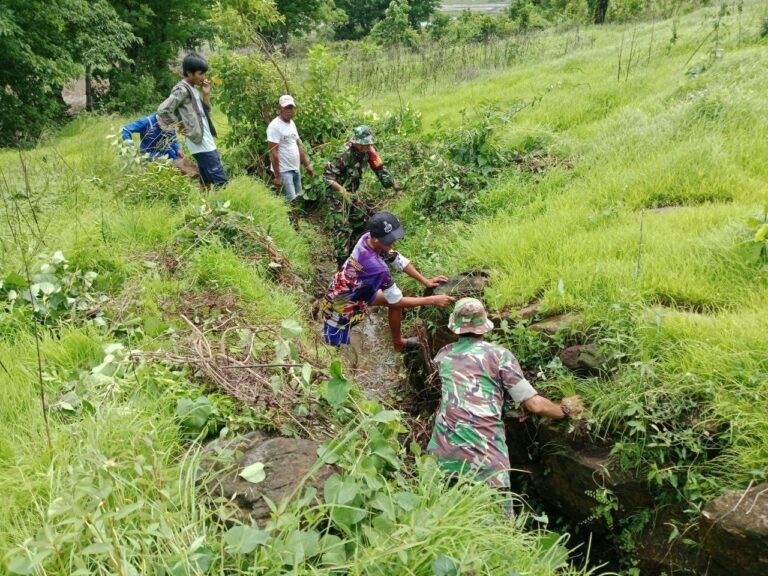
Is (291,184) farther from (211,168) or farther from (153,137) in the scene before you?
(153,137)

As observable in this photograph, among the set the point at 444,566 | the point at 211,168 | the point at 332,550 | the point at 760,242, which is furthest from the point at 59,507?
the point at 211,168

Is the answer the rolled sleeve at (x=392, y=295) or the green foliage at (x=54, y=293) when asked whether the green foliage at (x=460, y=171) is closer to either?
the rolled sleeve at (x=392, y=295)

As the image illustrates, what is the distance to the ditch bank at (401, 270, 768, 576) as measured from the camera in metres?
2.56

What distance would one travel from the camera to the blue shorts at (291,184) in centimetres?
698

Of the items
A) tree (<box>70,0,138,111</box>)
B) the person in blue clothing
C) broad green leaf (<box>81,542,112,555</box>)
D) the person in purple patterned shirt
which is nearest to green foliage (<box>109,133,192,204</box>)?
the person in blue clothing

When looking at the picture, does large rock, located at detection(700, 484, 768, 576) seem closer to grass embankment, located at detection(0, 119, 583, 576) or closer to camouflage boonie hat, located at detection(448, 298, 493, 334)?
grass embankment, located at detection(0, 119, 583, 576)

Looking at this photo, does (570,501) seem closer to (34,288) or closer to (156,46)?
(34,288)

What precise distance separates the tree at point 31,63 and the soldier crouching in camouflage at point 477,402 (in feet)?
42.3

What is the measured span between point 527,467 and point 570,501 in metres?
0.41

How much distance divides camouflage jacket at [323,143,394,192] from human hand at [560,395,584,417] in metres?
4.03

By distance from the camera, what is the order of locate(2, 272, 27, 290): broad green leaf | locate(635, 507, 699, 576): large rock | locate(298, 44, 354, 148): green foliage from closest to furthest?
locate(635, 507, 699, 576): large rock → locate(2, 272, 27, 290): broad green leaf → locate(298, 44, 354, 148): green foliage

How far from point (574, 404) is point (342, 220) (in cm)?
388

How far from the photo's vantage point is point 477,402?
10.5 ft

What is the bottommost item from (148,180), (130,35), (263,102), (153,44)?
(148,180)
